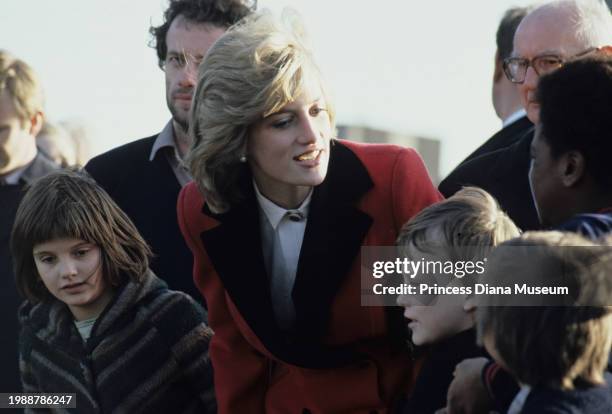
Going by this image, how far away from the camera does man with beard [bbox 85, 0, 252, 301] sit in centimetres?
550

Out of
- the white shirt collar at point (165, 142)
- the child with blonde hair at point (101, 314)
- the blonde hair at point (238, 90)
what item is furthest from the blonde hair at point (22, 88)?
the blonde hair at point (238, 90)

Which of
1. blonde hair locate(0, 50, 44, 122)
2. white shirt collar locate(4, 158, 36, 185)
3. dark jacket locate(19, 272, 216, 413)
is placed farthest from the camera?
blonde hair locate(0, 50, 44, 122)

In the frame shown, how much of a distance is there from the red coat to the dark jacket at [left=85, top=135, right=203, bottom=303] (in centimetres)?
88

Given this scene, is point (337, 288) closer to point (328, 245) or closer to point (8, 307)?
point (328, 245)

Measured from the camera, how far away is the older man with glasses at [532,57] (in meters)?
4.46

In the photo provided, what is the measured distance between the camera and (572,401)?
3.17 meters

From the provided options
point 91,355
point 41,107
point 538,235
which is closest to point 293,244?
point 91,355

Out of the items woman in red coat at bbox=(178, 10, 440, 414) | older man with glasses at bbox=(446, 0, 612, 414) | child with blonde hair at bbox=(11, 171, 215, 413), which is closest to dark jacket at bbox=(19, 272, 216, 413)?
child with blonde hair at bbox=(11, 171, 215, 413)

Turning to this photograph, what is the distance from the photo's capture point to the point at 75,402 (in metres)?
5.16

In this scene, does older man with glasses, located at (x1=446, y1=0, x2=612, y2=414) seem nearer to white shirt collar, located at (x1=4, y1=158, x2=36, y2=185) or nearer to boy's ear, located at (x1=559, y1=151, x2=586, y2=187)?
boy's ear, located at (x1=559, y1=151, x2=586, y2=187)

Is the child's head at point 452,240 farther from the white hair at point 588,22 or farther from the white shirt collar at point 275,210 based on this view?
the white hair at point 588,22

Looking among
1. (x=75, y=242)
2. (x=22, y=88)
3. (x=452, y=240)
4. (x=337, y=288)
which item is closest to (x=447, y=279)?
(x=452, y=240)

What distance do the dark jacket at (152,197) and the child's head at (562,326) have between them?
2374mm

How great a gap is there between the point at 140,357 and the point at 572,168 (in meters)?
2.10
